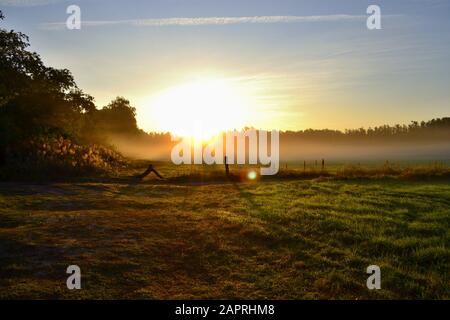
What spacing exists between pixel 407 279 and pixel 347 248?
2432 mm

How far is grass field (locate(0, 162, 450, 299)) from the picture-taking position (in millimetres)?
7797

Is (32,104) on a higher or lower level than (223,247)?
higher

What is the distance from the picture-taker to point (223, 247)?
1078 cm

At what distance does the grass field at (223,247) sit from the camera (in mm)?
7797

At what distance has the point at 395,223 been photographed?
44.3 ft

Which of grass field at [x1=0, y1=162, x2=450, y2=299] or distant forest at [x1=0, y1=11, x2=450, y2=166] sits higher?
distant forest at [x1=0, y1=11, x2=450, y2=166]

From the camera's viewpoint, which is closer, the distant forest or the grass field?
the grass field

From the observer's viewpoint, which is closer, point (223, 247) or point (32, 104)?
point (223, 247)

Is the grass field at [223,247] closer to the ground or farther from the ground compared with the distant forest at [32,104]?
closer to the ground

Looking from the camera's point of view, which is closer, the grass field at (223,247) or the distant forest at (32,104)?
the grass field at (223,247)
